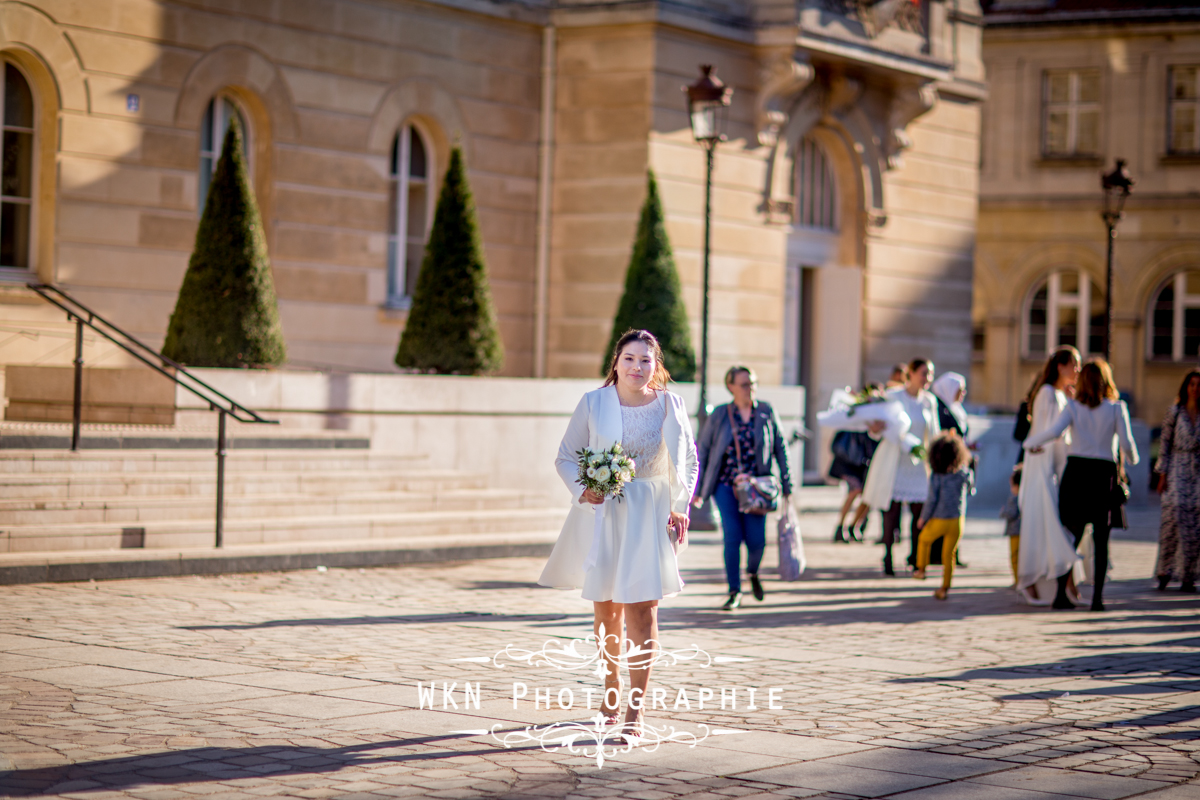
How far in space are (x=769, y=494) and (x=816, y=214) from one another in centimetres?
1308

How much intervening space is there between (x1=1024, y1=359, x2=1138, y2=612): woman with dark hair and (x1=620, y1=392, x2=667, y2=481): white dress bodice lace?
5700 millimetres

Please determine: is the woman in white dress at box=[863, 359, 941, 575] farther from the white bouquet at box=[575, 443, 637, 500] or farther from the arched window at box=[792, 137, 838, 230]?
the arched window at box=[792, 137, 838, 230]

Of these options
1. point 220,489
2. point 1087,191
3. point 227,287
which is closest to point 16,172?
point 227,287

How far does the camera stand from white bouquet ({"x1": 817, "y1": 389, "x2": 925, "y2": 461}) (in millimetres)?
14906

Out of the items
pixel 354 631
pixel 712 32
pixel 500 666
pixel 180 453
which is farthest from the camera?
pixel 712 32

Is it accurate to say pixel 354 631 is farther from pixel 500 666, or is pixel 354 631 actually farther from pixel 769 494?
pixel 769 494

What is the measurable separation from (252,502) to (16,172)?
5.94 meters

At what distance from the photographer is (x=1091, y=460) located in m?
12.5

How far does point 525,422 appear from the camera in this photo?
1747 cm

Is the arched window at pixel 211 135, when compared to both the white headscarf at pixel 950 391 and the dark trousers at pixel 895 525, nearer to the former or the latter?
the white headscarf at pixel 950 391

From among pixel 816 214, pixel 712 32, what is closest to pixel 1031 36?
pixel 816 214

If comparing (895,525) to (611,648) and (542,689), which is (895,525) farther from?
(611,648)

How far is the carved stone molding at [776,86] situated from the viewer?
2205 cm

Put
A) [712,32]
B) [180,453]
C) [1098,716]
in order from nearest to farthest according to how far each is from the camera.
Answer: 1. [1098,716]
2. [180,453]
3. [712,32]
